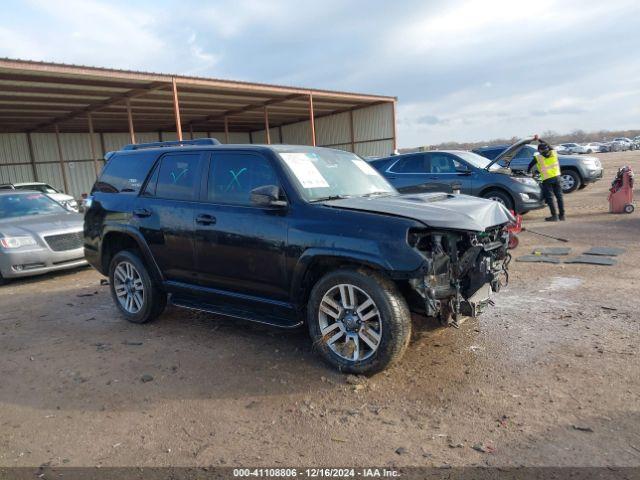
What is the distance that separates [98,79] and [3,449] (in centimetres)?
1381

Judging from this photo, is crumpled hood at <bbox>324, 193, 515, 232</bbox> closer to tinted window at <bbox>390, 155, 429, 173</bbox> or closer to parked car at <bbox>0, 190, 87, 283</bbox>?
parked car at <bbox>0, 190, 87, 283</bbox>

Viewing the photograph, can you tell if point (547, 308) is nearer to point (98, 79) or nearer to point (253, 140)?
point (98, 79)

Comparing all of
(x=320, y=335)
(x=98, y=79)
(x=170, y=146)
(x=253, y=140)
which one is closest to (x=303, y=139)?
(x=253, y=140)

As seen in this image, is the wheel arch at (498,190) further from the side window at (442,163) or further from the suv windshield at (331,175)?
the suv windshield at (331,175)

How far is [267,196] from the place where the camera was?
387 centimetres

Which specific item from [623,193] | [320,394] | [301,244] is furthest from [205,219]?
[623,193]

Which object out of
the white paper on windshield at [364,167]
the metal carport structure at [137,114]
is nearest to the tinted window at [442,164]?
the white paper on windshield at [364,167]

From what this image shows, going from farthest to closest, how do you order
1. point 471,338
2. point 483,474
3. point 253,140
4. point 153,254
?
point 253,140
point 153,254
point 471,338
point 483,474

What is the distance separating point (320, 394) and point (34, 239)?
6275mm

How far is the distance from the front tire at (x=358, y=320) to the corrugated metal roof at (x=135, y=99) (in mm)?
11763

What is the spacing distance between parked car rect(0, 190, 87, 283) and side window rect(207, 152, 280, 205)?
4609mm

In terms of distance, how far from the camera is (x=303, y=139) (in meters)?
29.9

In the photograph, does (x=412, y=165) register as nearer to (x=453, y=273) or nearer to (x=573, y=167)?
(x=573, y=167)

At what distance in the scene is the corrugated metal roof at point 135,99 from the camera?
46.2 feet
